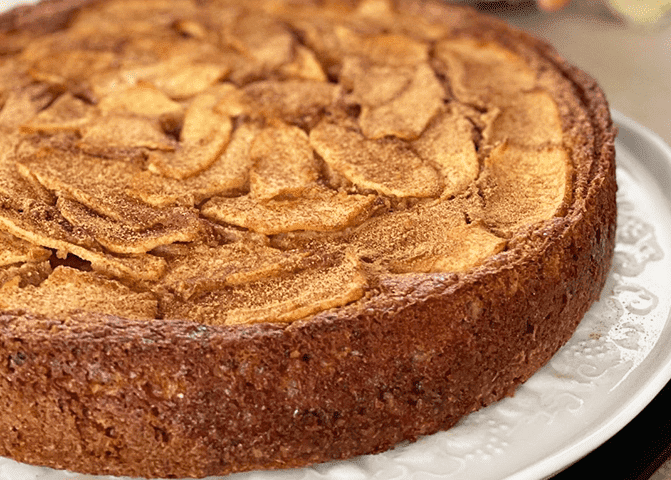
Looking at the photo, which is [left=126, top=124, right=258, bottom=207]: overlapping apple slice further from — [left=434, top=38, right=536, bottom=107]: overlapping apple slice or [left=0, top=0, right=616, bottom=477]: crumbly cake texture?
[left=434, top=38, right=536, bottom=107]: overlapping apple slice

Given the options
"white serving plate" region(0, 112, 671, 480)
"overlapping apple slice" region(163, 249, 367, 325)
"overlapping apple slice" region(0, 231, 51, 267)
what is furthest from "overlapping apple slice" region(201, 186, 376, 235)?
"white serving plate" region(0, 112, 671, 480)

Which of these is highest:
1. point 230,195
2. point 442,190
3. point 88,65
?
point 442,190

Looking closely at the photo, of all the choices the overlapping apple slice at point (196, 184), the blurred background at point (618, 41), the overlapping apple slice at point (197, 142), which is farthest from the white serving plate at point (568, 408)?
the blurred background at point (618, 41)

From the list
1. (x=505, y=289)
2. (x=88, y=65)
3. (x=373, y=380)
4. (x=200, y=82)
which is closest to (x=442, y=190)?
(x=505, y=289)

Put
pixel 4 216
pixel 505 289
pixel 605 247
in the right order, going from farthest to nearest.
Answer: pixel 605 247 → pixel 4 216 → pixel 505 289

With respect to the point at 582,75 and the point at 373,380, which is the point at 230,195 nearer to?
the point at 373,380

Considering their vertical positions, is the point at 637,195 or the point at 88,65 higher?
the point at 637,195

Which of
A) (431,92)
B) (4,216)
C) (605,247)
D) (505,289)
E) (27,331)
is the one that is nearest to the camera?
(27,331)

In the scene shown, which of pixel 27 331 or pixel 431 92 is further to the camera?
pixel 431 92
